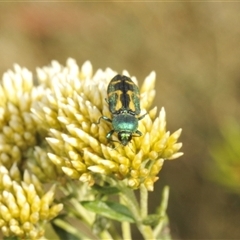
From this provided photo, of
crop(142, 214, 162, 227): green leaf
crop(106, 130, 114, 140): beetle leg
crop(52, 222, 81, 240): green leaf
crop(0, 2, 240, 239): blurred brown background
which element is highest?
crop(0, 2, 240, 239): blurred brown background

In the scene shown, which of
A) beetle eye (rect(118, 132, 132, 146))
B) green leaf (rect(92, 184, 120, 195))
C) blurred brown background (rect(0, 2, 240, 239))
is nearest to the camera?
beetle eye (rect(118, 132, 132, 146))

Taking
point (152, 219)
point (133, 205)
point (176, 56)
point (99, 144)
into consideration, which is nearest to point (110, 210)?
point (133, 205)

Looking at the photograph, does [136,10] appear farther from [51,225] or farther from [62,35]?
[51,225]

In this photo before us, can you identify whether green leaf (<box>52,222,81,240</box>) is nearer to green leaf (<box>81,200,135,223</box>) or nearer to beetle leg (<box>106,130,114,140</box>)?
green leaf (<box>81,200,135,223</box>)

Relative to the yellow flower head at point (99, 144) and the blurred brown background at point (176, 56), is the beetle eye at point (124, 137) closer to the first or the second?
the yellow flower head at point (99, 144)

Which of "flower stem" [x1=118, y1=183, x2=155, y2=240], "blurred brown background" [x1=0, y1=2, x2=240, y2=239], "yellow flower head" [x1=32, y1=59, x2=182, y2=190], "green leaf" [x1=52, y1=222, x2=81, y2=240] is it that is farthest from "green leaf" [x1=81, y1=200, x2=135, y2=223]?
"blurred brown background" [x1=0, y1=2, x2=240, y2=239]

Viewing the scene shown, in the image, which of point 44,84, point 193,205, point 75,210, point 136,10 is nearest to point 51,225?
point 75,210

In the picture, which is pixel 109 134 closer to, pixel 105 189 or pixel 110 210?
pixel 105 189
